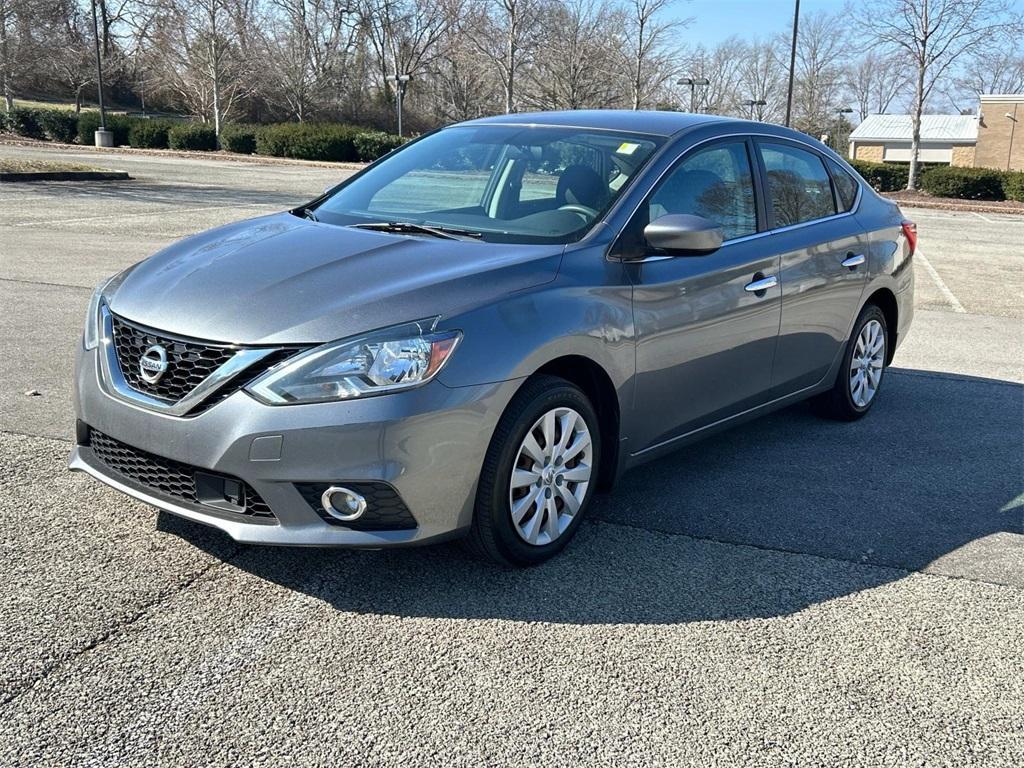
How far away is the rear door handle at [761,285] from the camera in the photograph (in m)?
4.86

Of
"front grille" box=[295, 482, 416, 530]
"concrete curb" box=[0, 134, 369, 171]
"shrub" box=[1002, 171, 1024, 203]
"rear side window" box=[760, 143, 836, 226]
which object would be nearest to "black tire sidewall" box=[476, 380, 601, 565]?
"front grille" box=[295, 482, 416, 530]

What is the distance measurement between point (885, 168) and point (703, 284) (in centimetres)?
3336

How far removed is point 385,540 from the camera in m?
3.43

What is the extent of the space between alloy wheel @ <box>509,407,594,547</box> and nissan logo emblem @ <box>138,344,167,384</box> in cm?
126

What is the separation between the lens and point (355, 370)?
3359 mm

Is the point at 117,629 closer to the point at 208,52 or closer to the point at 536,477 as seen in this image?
the point at 536,477

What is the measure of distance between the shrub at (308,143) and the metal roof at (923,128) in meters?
57.0

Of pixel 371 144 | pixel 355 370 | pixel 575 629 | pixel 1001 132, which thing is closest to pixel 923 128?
pixel 1001 132

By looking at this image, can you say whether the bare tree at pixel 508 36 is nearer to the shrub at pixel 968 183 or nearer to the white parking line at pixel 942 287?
the shrub at pixel 968 183

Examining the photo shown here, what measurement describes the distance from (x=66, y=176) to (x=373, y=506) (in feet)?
73.1

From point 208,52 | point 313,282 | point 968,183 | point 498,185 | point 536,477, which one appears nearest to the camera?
point 313,282

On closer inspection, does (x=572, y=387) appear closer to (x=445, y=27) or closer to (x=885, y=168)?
(x=885, y=168)

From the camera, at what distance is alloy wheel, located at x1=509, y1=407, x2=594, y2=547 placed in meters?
3.79

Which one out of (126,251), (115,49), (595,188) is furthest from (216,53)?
(595,188)
